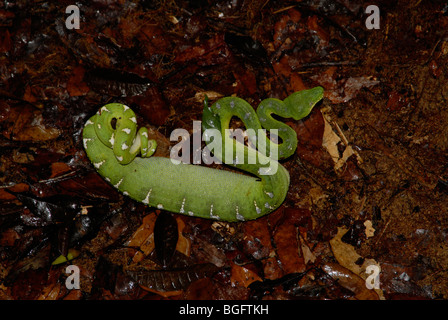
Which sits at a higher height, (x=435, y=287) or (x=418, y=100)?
(x=418, y=100)

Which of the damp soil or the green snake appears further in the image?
the damp soil

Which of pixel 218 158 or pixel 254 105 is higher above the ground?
pixel 254 105

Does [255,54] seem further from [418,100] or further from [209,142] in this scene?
[418,100]

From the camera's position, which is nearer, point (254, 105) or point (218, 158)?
point (218, 158)

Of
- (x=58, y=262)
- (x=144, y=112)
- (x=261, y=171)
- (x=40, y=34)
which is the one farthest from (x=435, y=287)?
(x=40, y=34)

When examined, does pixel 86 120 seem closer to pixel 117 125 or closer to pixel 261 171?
pixel 117 125

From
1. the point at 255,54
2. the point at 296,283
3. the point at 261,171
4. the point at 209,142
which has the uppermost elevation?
the point at 255,54

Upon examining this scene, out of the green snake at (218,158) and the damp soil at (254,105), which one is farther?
the damp soil at (254,105)

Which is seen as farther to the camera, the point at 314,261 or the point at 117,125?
the point at 314,261
